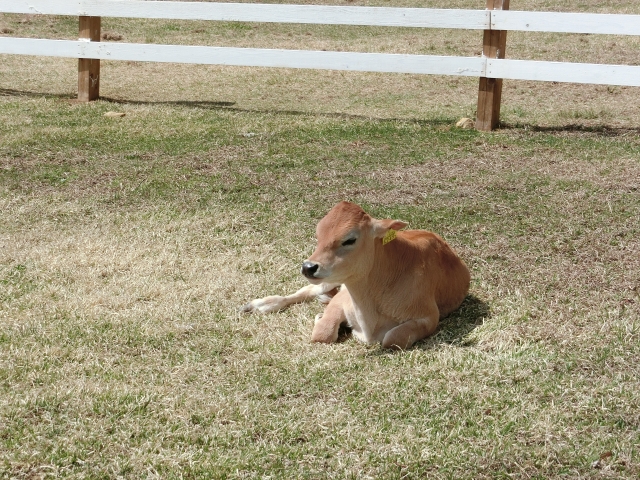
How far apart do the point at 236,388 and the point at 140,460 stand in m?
0.85

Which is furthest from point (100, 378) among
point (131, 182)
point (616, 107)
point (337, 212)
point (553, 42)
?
point (553, 42)

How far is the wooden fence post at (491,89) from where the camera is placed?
33.0 feet

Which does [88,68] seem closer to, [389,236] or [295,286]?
[295,286]

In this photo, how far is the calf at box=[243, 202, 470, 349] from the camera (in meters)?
5.13

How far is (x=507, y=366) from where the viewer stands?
4914mm

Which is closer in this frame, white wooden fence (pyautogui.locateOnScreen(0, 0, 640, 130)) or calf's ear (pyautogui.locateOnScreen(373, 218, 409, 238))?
calf's ear (pyautogui.locateOnScreen(373, 218, 409, 238))

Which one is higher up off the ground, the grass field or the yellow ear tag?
the yellow ear tag

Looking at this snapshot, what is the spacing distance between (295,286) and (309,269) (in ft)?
4.52

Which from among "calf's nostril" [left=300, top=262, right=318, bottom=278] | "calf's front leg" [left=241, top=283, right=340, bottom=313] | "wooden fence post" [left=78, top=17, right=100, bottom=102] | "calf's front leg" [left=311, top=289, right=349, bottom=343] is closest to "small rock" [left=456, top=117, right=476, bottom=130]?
"calf's front leg" [left=241, top=283, right=340, bottom=313]

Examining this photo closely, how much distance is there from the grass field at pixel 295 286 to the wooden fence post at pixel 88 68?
35 centimetres

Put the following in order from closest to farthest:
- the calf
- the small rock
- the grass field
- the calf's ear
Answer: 1. the grass field
2. the calf
3. the calf's ear
4. the small rock

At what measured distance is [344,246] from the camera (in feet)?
16.9

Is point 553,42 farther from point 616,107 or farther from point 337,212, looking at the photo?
point 337,212

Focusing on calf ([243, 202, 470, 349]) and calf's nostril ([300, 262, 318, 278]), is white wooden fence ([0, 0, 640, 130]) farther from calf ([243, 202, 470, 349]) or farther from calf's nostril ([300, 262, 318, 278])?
calf's nostril ([300, 262, 318, 278])
